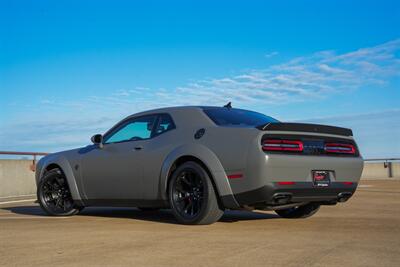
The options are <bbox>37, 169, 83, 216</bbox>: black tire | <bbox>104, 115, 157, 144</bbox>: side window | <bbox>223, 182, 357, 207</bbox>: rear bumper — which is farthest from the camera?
<bbox>37, 169, 83, 216</bbox>: black tire

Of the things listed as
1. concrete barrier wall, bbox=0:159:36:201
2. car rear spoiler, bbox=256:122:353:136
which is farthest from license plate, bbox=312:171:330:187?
concrete barrier wall, bbox=0:159:36:201

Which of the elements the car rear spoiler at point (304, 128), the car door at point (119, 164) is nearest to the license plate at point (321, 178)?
the car rear spoiler at point (304, 128)

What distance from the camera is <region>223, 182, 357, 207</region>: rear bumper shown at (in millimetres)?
5914

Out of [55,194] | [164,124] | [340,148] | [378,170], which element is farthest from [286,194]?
[378,170]

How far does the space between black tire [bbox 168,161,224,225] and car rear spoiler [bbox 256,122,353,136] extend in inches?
34.1

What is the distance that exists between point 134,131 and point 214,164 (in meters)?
1.78

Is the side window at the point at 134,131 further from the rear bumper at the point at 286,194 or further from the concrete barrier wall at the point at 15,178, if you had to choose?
the concrete barrier wall at the point at 15,178

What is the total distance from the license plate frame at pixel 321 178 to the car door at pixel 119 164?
7.09 ft

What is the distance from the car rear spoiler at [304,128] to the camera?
19.7 ft

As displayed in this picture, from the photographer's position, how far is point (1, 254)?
468 cm

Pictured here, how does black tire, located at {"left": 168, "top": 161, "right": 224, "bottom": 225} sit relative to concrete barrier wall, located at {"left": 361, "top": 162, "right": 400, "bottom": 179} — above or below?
above

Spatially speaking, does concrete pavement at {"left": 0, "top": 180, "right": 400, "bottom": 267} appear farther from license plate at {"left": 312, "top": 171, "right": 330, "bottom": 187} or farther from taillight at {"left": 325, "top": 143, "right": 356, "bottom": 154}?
taillight at {"left": 325, "top": 143, "right": 356, "bottom": 154}

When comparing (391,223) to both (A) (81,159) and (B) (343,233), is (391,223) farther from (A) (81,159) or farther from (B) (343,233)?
(A) (81,159)

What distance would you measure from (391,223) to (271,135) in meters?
1.99
